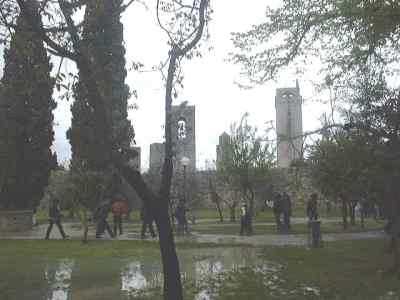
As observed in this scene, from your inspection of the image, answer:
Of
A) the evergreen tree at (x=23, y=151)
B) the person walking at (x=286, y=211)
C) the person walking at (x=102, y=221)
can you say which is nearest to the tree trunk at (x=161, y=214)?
the person walking at (x=102, y=221)

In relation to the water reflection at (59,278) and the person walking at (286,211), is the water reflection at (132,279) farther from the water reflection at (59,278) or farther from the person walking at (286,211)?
the person walking at (286,211)

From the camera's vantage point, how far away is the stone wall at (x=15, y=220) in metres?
28.7

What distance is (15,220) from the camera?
29.0m

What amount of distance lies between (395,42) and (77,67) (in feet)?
32.6

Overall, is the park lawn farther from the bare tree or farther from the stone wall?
the stone wall

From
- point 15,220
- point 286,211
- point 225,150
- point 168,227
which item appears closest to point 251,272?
point 168,227

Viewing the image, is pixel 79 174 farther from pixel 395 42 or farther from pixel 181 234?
pixel 395 42

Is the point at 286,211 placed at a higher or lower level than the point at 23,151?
lower

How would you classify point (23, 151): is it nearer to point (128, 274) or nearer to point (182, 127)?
point (128, 274)

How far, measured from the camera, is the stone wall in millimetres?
28703

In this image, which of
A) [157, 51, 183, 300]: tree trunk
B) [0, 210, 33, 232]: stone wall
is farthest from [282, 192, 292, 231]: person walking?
[157, 51, 183, 300]: tree trunk

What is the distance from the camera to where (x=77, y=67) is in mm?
8320

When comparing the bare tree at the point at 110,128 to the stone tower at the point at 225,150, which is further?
the stone tower at the point at 225,150

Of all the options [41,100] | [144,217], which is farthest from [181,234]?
[41,100]
